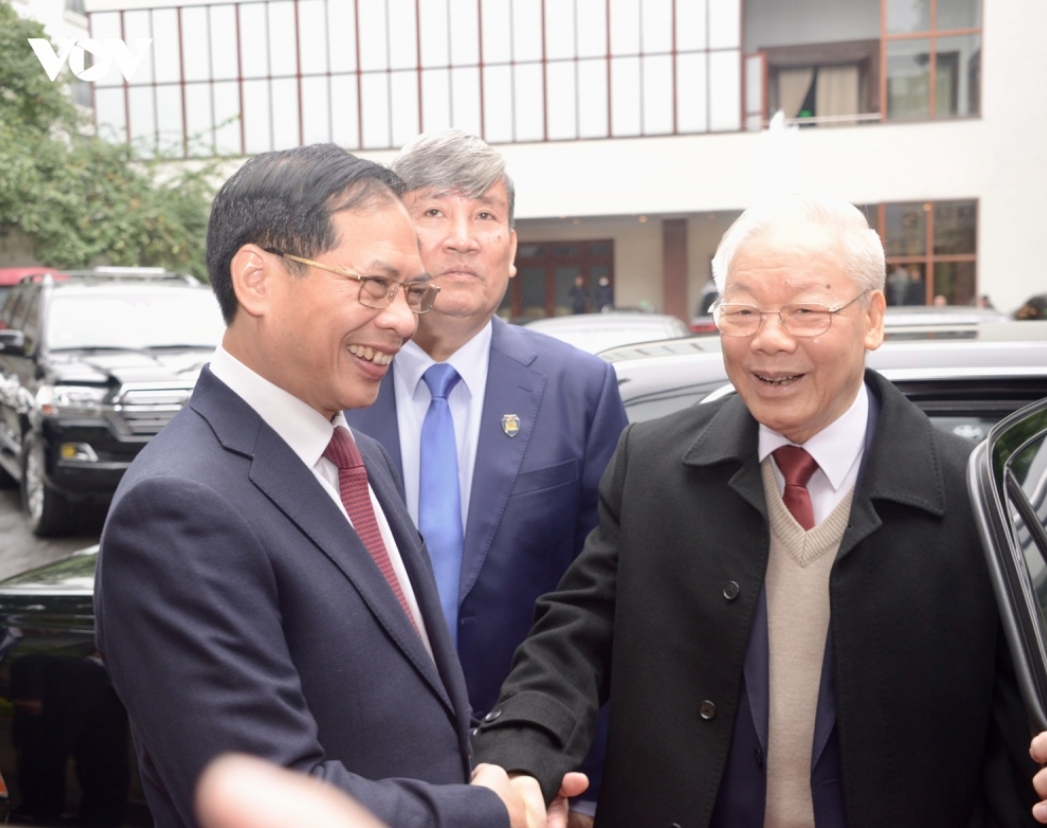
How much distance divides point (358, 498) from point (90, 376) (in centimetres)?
685

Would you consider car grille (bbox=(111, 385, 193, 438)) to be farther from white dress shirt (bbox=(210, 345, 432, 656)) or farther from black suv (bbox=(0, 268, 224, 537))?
white dress shirt (bbox=(210, 345, 432, 656))

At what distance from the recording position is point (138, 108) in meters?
31.7

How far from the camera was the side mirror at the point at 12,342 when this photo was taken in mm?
9070

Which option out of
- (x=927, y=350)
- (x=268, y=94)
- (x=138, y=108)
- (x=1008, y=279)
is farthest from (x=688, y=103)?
(x=927, y=350)

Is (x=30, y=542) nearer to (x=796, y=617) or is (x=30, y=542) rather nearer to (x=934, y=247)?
(x=796, y=617)

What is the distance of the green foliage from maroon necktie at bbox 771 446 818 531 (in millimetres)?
19684

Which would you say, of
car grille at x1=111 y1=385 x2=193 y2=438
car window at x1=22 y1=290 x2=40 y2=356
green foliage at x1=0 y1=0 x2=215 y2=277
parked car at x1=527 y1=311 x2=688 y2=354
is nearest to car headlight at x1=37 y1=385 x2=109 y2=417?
car grille at x1=111 y1=385 x2=193 y2=438

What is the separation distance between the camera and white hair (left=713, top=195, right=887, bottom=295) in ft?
6.88

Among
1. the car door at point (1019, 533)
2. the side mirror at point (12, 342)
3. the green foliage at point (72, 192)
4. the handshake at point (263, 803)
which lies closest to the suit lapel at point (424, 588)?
the car door at point (1019, 533)

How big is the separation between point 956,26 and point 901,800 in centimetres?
3028

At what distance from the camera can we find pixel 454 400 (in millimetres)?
2725

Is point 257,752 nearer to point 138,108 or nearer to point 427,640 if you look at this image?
point 427,640

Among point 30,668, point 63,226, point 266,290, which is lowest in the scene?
point 30,668

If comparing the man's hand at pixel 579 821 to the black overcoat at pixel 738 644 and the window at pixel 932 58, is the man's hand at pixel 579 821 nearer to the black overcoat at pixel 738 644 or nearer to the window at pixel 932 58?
the black overcoat at pixel 738 644
